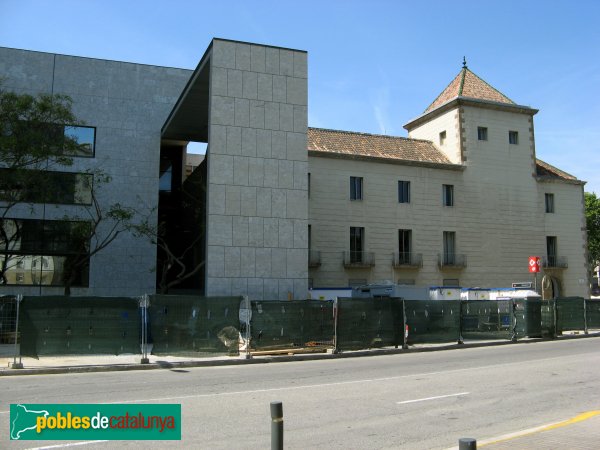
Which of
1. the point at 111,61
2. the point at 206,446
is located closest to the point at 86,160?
the point at 111,61

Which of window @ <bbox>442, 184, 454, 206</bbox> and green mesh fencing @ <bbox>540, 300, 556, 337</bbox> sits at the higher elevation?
window @ <bbox>442, 184, 454, 206</bbox>

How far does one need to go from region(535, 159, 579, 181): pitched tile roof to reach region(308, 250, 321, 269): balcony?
22368 mm

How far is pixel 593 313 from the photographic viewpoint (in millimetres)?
32156

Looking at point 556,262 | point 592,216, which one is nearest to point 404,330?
point 556,262

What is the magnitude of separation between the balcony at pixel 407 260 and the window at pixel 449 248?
2332 millimetres

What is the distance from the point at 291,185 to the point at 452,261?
2329 centimetres

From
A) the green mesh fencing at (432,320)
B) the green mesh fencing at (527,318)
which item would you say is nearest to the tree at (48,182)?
the green mesh fencing at (432,320)

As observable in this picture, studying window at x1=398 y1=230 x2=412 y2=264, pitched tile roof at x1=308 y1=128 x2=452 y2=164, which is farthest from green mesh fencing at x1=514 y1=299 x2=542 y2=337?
pitched tile roof at x1=308 y1=128 x2=452 y2=164

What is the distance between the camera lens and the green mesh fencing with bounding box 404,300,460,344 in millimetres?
23609

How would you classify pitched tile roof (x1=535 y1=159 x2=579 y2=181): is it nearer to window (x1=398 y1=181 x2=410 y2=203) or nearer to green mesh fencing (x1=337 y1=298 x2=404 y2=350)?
window (x1=398 y1=181 x2=410 y2=203)

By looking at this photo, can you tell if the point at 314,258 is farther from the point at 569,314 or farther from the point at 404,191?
the point at 569,314

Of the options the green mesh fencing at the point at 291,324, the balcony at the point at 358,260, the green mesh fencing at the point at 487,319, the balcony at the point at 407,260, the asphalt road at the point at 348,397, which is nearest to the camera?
the asphalt road at the point at 348,397

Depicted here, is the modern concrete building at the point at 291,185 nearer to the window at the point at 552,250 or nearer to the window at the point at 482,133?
the window at the point at 552,250

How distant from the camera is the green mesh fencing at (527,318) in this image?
Result: 27641mm
